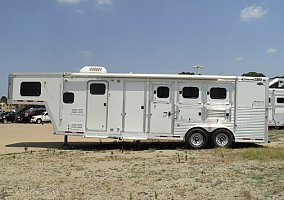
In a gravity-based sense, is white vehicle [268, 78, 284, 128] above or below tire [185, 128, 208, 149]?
above

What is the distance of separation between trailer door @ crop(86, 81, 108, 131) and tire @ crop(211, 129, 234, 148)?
4090 mm

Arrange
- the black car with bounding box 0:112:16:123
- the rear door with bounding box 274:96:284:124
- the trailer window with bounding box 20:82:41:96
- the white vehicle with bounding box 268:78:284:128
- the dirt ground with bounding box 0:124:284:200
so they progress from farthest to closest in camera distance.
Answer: the black car with bounding box 0:112:16:123, the rear door with bounding box 274:96:284:124, the white vehicle with bounding box 268:78:284:128, the trailer window with bounding box 20:82:41:96, the dirt ground with bounding box 0:124:284:200

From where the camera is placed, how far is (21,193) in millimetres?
7539

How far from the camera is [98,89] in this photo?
15297 millimetres

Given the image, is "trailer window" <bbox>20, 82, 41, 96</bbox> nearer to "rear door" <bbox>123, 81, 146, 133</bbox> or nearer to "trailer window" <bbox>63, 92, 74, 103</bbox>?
"trailer window" <bbox>63, 92, 74, 103</bbox>

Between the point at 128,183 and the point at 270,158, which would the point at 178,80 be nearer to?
the point at 270,158

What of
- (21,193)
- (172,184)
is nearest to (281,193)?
(172,184)

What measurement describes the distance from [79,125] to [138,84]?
8.83 feet

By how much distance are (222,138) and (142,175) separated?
6.50 meters

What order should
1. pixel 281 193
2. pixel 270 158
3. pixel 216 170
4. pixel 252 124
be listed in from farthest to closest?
pixel 252 124
pixel 270 158
pixel 216 170
pixel 281 193

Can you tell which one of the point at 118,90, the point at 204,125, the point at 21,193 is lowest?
the point at 21,193

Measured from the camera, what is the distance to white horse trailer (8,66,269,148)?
49.3 ft

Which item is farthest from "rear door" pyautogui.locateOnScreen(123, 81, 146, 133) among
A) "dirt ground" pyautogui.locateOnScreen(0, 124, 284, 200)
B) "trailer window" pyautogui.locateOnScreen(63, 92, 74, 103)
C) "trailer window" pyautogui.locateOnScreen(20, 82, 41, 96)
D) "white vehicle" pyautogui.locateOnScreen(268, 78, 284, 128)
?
"white vehicle" pyautogui.locateOnScreen(268, 78, 284, 128)

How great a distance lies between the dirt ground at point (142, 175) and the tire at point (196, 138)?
2.55 ft
